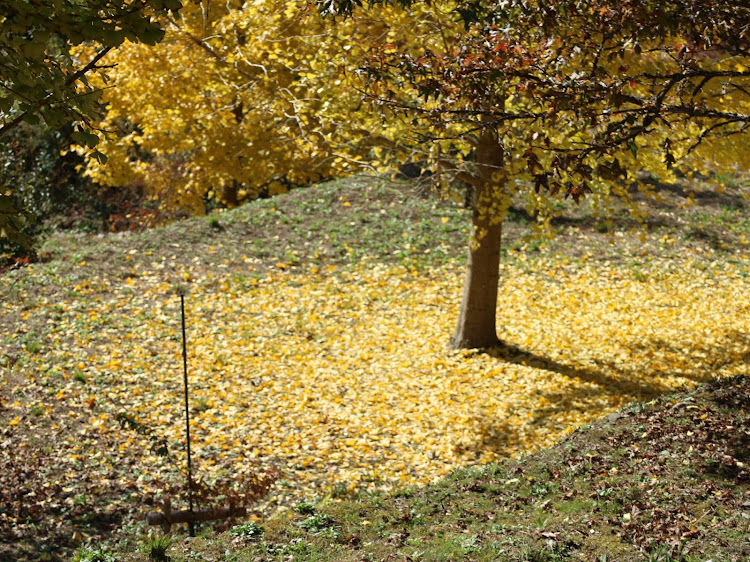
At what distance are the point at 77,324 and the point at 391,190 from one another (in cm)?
688

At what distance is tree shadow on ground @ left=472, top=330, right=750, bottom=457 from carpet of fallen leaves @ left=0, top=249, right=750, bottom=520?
3cm

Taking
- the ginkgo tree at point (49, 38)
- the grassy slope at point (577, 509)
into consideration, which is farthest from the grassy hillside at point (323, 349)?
the ginkgo tree at point (49, 38)

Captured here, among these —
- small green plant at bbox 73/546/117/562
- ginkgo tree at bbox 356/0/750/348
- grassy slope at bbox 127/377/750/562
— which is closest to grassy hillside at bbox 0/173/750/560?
grassy slope at bbox 127/377/750/562

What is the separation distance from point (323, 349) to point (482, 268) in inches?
91.5

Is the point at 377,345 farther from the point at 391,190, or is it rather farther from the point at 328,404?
the point at 391,190

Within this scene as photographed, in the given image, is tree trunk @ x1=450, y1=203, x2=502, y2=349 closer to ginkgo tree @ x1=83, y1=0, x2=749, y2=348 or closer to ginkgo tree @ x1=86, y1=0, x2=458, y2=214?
ginkgo tree @ x1=83, y1=0, x2=749, y2=348

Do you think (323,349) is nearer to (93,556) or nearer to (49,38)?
(93,556)

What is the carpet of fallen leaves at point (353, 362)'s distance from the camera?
780 cm

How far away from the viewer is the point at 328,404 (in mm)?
8805

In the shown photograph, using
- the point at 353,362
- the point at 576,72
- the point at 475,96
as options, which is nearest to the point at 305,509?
the point at 475,96

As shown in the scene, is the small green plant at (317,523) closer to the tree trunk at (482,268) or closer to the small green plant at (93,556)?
the small green plant at (93,556)

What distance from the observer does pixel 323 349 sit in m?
10.3

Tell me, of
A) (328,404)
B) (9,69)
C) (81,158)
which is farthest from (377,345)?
(81,158)

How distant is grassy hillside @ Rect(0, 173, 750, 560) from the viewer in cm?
727
